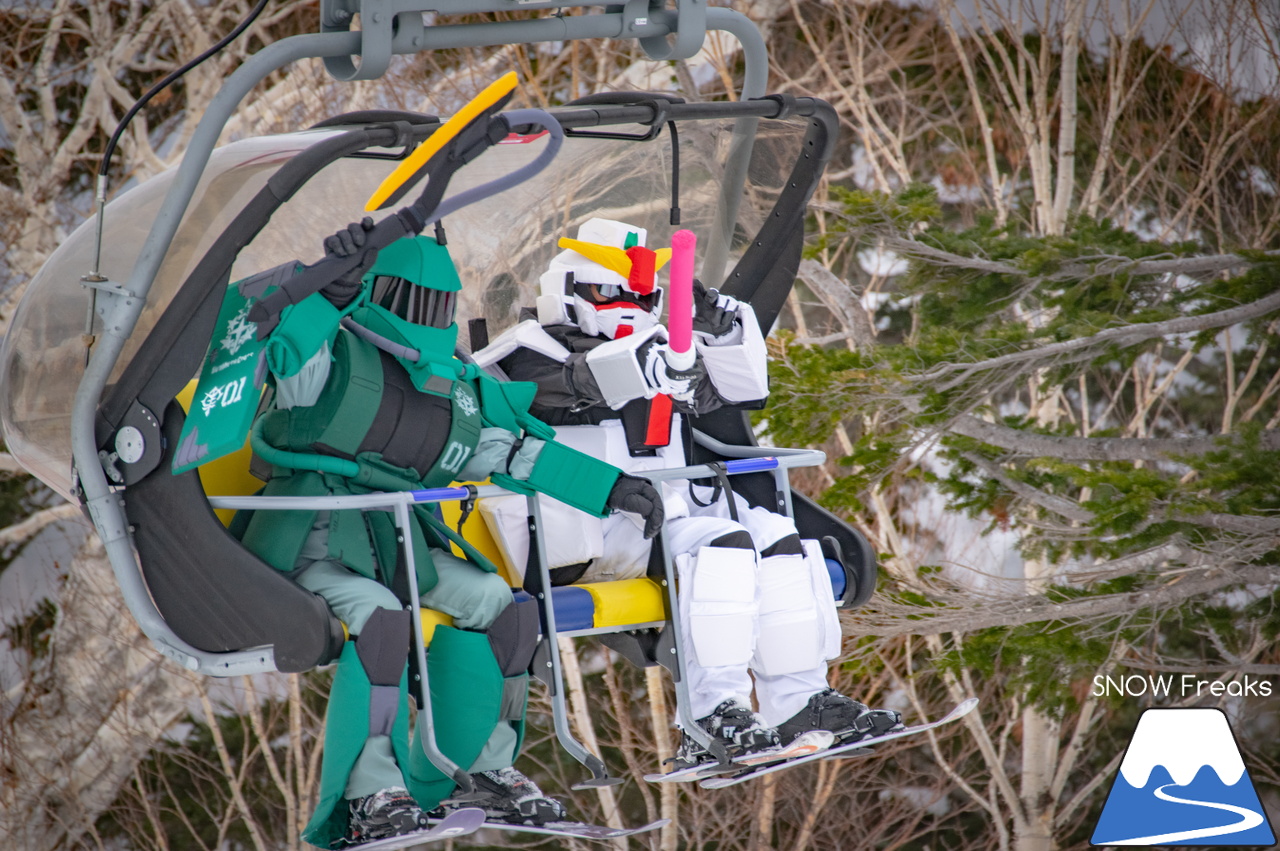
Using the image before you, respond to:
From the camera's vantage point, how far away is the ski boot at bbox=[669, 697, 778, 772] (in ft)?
11.5

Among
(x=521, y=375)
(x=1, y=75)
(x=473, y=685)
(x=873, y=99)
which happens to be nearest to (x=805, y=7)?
(x=873, y=99)

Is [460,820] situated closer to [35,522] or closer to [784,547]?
[784,547]

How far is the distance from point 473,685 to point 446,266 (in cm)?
102

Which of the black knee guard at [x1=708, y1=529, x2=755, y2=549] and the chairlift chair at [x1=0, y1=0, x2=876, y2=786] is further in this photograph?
the black knee guard at [x1=708, y1=529, x2=755, y2=549]

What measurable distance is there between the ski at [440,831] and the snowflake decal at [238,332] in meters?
1.12

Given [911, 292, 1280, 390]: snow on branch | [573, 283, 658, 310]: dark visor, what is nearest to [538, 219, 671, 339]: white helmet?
[573, 283, 658, 310]: dark visor

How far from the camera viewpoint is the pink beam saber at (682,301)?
337 cm

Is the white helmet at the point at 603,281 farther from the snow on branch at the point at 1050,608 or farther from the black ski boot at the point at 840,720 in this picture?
the snow on branch at the point at 1050,608

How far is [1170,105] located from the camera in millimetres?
11250

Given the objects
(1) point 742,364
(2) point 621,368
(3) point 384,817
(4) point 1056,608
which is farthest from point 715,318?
(4) point 1056,608

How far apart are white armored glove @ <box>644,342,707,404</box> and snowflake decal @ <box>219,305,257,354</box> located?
1059 mm

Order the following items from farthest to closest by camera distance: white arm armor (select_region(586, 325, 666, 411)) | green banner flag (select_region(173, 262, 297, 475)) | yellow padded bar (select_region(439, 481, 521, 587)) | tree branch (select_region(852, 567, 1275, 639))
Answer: tree branch (select_region(852, 567, 1275, 639)) < yellow padded bar (select_region(439, 481, 521, 587)) < white arm armor (select_region(586, 325, 666, 411)) < green banner flag (select_region(173, 262, 297, 475))

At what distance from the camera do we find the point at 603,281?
387cm

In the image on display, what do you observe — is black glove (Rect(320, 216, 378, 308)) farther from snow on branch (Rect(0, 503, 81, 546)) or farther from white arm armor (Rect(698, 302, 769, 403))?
snow on branch (Rect(0, 503, 81, 546))
